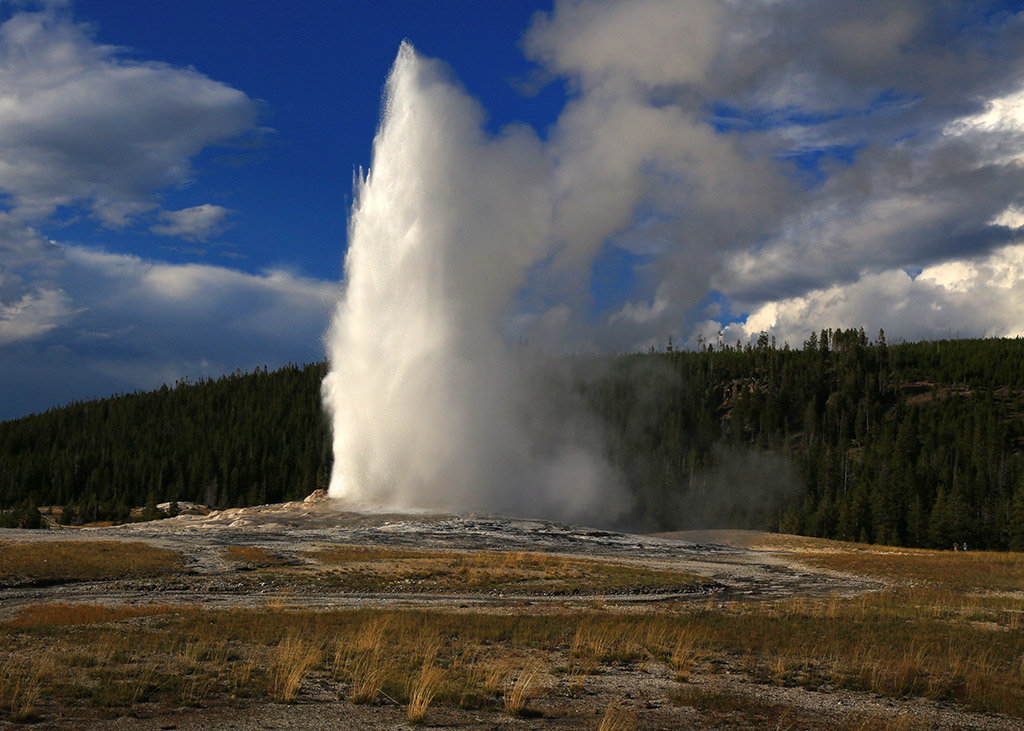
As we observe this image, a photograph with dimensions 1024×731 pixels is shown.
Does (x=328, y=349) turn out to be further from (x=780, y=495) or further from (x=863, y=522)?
(x=780, y=495)

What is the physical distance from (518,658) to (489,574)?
1366 centimetres

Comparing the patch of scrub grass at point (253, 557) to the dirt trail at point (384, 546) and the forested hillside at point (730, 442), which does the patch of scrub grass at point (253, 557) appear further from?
the forested hillside at point (730, 442)

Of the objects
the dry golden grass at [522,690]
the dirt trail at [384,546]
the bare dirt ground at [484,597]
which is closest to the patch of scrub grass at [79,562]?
the bare dirt ground at [484,597]

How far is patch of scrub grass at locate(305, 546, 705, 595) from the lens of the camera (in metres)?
25.1

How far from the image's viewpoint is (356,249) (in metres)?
60.8

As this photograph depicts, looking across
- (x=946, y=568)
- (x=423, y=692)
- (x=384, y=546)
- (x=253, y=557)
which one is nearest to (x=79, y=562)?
(x=253, y=557)

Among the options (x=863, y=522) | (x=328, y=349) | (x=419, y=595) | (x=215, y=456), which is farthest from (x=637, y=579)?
(x=215, y=456)

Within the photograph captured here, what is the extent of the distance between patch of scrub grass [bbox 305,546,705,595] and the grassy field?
4858 mm

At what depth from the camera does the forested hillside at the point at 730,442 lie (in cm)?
8319

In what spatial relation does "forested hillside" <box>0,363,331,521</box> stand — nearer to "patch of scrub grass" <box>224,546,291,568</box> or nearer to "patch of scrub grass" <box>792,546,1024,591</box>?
"patch of scrub grass" <box>224,546,291,568</box>

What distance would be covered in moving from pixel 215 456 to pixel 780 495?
82.5 metres

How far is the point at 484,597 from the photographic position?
2312cm

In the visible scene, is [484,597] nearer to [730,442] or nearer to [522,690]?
[522,690]

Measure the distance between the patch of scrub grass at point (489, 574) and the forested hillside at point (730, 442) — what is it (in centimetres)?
5481
